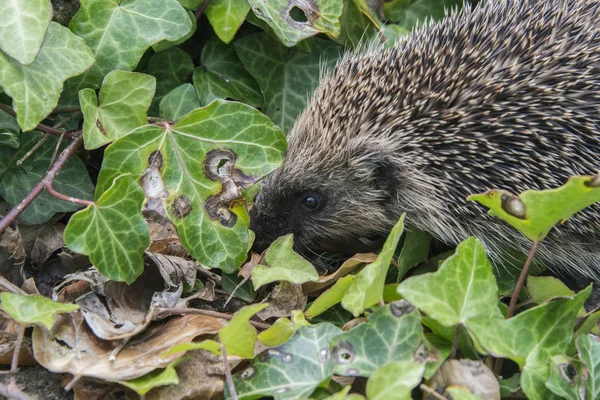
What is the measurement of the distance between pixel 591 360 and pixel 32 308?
5.55 feet

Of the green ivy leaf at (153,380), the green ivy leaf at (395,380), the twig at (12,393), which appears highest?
the green ivy leaf at (395,380)

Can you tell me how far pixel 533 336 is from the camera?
220cm

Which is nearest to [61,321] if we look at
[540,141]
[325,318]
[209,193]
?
[209,193]

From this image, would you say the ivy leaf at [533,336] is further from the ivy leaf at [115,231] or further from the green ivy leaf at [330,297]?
the ivy leaf at [115,231]

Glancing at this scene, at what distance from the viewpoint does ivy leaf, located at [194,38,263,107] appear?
134 inches

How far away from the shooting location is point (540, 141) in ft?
9.11

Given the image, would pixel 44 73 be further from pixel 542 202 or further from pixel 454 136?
pixel 542 202

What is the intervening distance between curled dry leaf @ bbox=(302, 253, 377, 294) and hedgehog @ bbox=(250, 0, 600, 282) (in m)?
0.35

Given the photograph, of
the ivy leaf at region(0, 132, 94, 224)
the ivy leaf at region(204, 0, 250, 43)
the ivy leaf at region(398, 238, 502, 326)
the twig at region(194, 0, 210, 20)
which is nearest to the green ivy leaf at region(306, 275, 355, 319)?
the ivy leaf at region(398, 238, 502, 326)

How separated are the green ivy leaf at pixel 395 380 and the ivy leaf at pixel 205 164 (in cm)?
89

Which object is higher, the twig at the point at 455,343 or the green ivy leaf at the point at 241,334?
the twig at the point at 455,343

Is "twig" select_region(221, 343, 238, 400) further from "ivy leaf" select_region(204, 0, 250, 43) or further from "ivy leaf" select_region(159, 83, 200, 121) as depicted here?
"ivy leaf" select_region(204, 0, 250, 43)

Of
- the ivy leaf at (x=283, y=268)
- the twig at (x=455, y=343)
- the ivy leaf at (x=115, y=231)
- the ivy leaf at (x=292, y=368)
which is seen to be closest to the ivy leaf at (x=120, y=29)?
the ivy leaf at (x=115, y=231)

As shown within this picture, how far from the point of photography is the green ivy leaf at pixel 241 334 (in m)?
2.11
